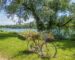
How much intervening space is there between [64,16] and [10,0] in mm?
7239

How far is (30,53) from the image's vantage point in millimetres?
16703

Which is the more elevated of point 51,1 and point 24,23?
point 51,1

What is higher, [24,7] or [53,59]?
[24,7]

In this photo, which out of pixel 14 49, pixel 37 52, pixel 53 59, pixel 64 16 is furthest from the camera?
pixel 64 16

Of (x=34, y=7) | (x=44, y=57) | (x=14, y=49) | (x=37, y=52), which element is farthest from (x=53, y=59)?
(x=34, y=7)

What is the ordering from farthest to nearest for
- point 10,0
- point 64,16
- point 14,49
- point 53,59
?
point 64,16 → point 10,0 → point 14,49 → point 53,59

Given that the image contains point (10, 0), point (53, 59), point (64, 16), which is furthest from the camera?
point (64, 16)

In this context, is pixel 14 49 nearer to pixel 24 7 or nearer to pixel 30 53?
pixel 30 53

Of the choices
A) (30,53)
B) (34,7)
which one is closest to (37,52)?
(30,53)

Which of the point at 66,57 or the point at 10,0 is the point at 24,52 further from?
the point at 10,0

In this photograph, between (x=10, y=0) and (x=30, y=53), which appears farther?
(x=10, y=0)

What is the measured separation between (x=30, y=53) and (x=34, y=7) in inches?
622

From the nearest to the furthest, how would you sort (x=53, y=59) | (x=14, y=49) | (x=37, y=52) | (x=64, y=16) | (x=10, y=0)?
(x=53, y=59) < (x=37, y=52) < (x=14, y=49) < (x=10, y=0) < (x=64, y=16)

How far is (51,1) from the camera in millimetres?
32375
